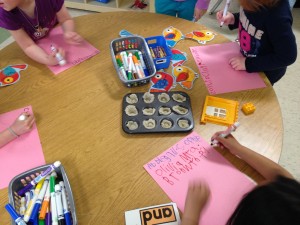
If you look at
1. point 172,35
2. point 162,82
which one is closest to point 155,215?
point 162,82

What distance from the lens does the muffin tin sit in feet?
2.28

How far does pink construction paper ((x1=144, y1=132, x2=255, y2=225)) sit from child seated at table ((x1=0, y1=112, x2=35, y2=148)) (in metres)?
0.36

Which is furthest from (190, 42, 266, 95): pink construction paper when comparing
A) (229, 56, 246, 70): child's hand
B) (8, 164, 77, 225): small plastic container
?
(8, 164, 77, 225): small plastic container

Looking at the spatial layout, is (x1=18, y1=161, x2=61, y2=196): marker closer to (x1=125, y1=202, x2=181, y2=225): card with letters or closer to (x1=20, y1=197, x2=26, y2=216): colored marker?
(x1=20, y1=197, x2=26, y2=216): colored marker

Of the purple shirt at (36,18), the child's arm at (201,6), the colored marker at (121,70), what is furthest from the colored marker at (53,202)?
the child's arm at (201,6)

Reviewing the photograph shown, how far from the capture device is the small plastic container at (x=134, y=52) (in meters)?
0.79

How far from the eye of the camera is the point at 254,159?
617 millimetres

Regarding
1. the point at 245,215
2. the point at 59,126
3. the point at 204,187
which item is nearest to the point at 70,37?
the point at 59,126

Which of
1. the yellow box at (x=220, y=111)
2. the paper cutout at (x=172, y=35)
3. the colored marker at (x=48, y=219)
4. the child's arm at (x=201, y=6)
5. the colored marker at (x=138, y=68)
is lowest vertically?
the colored marker at (x=48, y=219)

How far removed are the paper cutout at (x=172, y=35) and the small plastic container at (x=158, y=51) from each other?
3 cm

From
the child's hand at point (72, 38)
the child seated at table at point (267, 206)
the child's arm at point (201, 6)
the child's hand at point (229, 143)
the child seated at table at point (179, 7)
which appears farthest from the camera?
the child seated at table at point (179, 7)

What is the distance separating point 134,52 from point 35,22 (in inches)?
15.7

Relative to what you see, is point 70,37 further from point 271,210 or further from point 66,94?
point 271,210

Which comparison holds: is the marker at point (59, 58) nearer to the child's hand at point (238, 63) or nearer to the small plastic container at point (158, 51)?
the small plastic container at point (158, 51)
